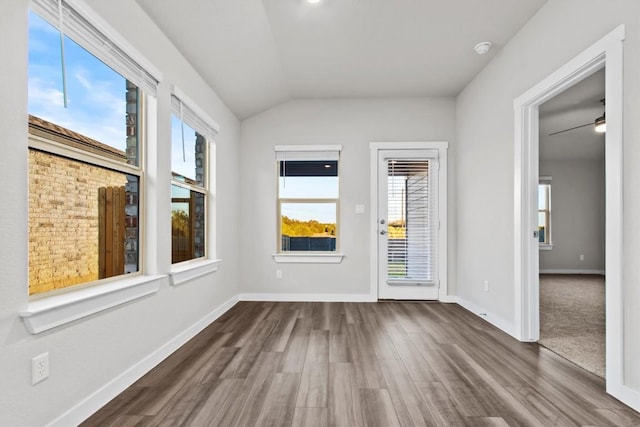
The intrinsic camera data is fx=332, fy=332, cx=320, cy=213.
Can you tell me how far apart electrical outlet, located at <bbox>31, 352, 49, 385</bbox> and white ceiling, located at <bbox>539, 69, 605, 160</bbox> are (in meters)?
4.94

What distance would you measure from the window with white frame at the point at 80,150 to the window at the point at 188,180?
484 mm

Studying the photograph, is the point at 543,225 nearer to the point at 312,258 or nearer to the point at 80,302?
the point at 312,258

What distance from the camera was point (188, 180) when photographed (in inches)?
121

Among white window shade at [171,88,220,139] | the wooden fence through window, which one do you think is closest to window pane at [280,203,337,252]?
white window shade at [171,88,220,139]

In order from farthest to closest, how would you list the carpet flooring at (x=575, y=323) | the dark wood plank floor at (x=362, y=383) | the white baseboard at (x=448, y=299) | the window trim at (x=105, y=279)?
the white baseboard at (x=448, y=299) → the carpet flooring at (x=575, y=323) → the dark wood plank floor at (x=362, y=383) → the window trim at (x=105, y=279)

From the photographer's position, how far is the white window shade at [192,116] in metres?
2.68

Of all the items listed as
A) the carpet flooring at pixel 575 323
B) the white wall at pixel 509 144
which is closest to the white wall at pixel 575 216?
the carpet flooring at pixel 575 323

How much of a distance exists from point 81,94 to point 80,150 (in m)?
0.31

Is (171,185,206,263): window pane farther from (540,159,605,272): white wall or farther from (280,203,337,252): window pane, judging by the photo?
(540,159,605,272): white wall

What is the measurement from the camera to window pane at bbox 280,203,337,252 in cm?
443

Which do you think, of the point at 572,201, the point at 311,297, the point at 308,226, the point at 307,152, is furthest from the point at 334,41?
the point at 572,201

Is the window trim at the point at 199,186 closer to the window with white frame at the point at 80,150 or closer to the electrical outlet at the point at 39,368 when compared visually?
the window with white frame at the point at 80,150

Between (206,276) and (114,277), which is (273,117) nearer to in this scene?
(206,276)

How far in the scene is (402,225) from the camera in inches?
172
